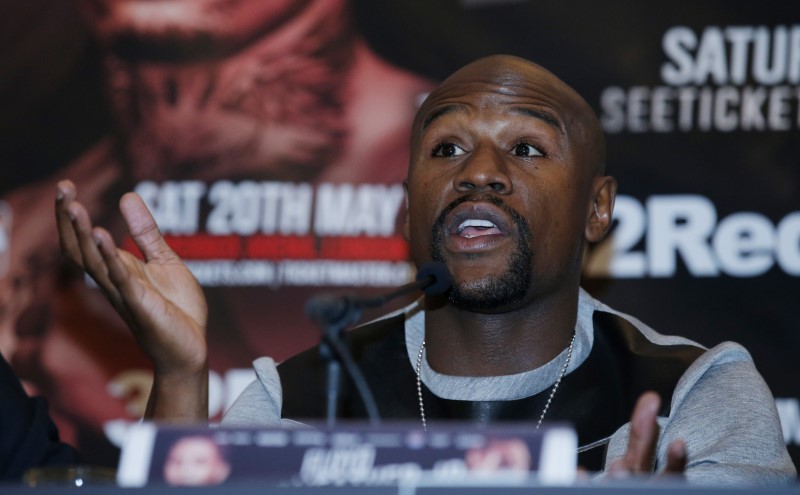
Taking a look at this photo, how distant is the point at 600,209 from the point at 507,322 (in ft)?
1.39

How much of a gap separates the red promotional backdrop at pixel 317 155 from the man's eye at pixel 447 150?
889 mm

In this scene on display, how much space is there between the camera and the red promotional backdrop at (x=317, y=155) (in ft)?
11.0

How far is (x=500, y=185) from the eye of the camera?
252 centimetres

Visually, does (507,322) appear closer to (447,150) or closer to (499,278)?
(499,278)

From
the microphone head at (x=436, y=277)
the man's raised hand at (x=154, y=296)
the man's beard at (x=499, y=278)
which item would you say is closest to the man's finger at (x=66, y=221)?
the man's raised hand at (x=154, y=296)

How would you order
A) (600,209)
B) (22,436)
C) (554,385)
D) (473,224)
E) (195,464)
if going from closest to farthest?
(195,464) < (22,436) < (473,224) < (554,385) < (600,209)

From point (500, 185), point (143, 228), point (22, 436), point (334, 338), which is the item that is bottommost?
point (22, 436)

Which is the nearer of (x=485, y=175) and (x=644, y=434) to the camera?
(x=644, y=434)

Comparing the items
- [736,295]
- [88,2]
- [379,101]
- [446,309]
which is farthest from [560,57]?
[88,2]

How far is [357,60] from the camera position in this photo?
3615 mm

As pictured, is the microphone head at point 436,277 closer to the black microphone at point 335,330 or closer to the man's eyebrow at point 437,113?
the black microphone at point 335,330

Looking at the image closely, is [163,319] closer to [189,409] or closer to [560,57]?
[189,409]

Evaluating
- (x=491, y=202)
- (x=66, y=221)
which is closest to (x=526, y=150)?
(x=491, y=202)

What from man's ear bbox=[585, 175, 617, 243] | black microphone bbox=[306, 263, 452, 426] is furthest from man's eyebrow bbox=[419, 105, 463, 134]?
black microphone bbox=[306, 263, 452, 426]
